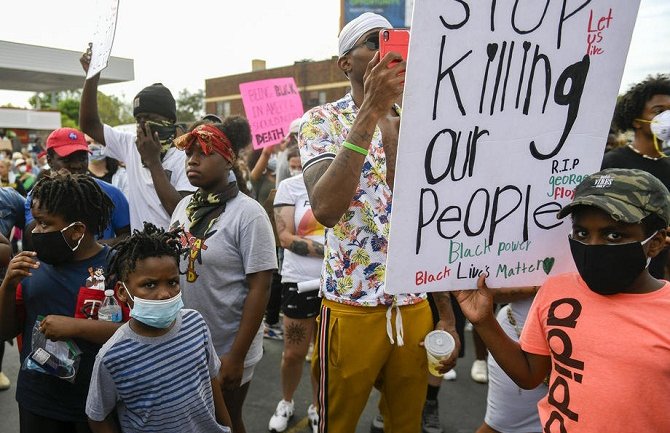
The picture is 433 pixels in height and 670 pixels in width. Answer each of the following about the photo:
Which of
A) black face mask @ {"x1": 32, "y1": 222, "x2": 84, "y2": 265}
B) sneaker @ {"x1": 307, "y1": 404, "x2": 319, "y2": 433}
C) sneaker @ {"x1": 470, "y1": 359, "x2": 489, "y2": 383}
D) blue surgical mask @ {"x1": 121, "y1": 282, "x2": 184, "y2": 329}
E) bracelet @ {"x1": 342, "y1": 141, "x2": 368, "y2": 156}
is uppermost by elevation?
bracelet @ {"x1": 342, "y1": 141, "x2": 368, "y2": 156}

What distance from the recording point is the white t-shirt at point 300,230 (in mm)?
3852

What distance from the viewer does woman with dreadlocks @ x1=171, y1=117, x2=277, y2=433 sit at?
243 centimetres

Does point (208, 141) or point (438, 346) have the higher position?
point (208, 141)

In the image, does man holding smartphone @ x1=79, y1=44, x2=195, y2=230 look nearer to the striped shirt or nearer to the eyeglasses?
the striped shirt

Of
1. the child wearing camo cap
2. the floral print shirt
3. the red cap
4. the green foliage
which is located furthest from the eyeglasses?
the green foliage

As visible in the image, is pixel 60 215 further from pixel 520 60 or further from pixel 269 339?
pixel 269 339

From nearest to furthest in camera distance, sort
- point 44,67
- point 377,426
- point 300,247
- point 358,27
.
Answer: point 358,27 → point 377,426 → point 300,247 → point 44,67

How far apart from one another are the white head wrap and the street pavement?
2.74 metres

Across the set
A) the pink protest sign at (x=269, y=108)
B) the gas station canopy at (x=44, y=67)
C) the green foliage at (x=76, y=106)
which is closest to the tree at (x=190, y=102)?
the green foliage at (x=76, y=106)

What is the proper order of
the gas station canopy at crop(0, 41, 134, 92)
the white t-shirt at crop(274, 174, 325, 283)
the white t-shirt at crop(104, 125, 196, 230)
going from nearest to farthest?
the white t-shirt at crop(104, 125, 196, 230), the white t-shirt at crop(274, 174, 325, 283), the gas station canopy at crop(0, 41, 134, 92)

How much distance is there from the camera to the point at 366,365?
205 cm

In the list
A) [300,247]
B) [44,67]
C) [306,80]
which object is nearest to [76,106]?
[306,80]

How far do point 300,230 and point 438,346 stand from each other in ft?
7.20

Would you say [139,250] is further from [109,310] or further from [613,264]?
[613,264]
